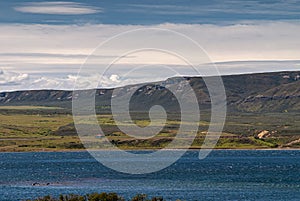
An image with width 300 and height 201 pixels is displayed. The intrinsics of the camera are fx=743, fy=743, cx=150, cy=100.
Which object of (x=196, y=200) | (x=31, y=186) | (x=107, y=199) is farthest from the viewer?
(x=31, y=186)

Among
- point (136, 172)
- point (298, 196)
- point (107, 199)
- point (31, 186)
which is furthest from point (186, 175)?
point (107, 199)

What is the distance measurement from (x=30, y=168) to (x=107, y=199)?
368ft

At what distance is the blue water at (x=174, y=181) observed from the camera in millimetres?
103400

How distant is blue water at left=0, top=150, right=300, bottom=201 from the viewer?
103 meters

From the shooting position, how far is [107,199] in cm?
6500

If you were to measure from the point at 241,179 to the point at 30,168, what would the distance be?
199 ft

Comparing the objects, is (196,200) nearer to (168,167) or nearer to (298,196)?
(298,196)

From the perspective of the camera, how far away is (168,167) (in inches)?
6895

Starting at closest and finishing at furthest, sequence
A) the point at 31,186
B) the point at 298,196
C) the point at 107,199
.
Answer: the point at 107,199
the point at 298,196
the point at 31,186

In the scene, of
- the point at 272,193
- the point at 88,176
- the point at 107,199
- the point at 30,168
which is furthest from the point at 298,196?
the point at 30,168

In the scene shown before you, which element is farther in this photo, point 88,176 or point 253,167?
point 253,167

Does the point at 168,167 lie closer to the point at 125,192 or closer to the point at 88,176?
the point at 88,176

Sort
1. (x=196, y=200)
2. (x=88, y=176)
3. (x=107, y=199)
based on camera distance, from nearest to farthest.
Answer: (x=107, y=199)
(x=196, y=200)
(x=88, y=176)

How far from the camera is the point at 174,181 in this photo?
128500 millimetres
